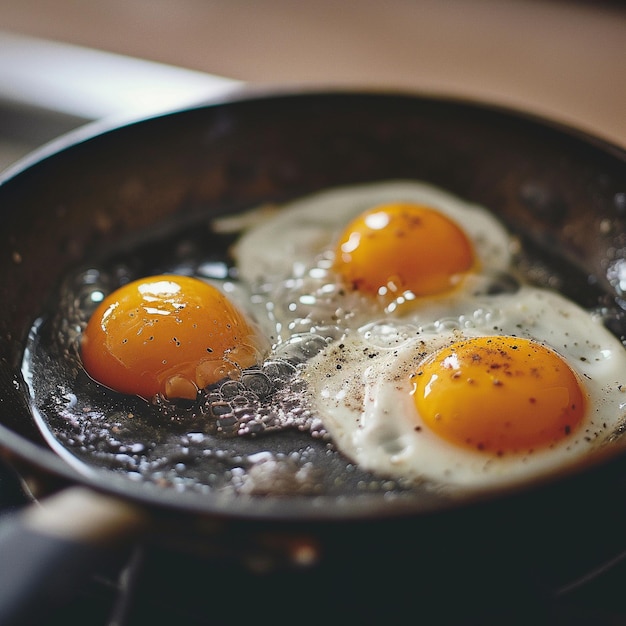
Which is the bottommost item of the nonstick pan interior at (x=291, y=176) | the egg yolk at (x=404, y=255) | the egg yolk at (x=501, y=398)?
the egg yolk at (x=501, y=398)

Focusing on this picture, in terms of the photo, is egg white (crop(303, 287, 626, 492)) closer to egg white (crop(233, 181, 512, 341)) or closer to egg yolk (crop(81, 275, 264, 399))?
egg white (crop(233, 181, 512, 341))

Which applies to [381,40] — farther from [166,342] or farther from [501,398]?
[501,398]

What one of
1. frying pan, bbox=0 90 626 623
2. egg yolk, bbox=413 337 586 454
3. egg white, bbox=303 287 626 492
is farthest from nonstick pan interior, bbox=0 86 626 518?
egg yolk, bbox=413 337 586 454

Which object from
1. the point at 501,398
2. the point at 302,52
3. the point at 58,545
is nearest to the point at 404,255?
the point at 501,398

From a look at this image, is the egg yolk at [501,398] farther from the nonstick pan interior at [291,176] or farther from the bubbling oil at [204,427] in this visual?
the nonstick pan interior at [291,176]

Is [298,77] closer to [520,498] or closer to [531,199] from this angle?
[531,199]

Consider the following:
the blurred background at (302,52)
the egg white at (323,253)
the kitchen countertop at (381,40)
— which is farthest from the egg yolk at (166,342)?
the kitchen countertop at (381,40)
